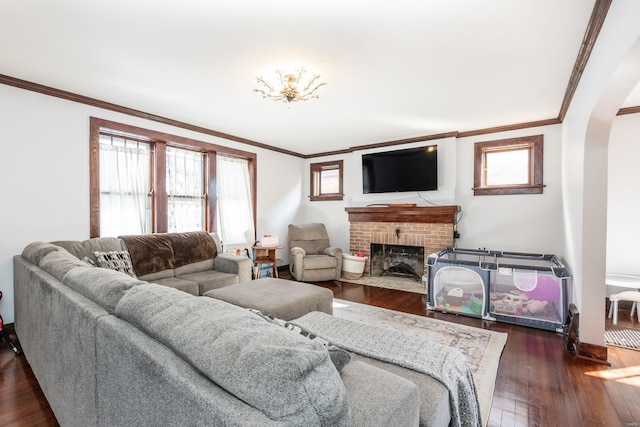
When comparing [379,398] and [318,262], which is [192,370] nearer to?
[379,398]

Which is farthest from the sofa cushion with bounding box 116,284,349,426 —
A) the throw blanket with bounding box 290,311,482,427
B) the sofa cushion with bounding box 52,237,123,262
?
the sofa cushion with bounding box 52,237,123,262

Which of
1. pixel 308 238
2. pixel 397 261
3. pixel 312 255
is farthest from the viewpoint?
pixel 308 238

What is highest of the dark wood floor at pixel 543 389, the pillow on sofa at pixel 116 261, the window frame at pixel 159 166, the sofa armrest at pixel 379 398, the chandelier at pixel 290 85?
the chandelier at pixel 290 85

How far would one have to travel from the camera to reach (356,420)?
0.86m

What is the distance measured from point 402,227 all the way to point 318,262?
4.96 ft

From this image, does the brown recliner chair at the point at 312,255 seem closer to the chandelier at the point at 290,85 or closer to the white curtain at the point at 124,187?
the white curtain at the point at 124,187

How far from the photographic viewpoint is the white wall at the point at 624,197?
11.1ft

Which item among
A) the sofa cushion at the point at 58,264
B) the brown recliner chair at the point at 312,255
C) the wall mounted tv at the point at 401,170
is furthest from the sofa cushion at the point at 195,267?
the wall mounted tv at the point at 401,170

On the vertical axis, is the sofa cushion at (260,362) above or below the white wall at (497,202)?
below

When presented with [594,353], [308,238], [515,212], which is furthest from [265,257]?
[594,353]

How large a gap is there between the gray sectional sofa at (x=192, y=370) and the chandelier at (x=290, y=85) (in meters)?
2.02

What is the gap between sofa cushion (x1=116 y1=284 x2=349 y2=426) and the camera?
2.04 ft

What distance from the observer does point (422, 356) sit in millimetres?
1422

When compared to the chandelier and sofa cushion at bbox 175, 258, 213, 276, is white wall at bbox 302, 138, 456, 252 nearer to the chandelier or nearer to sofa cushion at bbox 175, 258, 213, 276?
the chandelier
